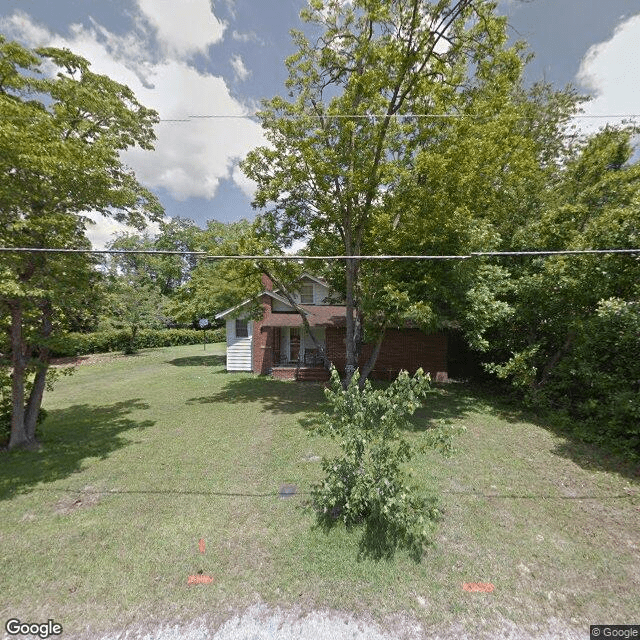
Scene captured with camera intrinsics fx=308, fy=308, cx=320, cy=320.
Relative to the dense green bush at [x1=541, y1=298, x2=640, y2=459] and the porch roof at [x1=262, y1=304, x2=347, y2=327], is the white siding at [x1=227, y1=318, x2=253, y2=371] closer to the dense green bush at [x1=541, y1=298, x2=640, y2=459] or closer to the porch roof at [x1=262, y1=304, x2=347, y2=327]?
the porch roof at [x1=262, y1=304, x2=347, y2=327]

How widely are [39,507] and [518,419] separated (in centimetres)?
1152

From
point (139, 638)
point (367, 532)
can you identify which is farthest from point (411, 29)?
point (139, 638)

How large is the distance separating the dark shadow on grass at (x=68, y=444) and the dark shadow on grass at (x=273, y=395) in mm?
2611

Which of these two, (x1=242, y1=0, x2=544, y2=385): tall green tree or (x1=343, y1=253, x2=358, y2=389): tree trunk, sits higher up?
(x1=242, y1=0, x2=544, y2=385): tall green tree

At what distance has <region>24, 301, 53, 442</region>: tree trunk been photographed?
7.07 metres

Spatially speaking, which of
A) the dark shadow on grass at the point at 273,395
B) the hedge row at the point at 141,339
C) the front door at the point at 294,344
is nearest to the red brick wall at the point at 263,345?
the front door at the point at 294,344

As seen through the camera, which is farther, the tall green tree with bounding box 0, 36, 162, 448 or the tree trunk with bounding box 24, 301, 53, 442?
the tree trunk with bounding box 24, 301, 53, 442

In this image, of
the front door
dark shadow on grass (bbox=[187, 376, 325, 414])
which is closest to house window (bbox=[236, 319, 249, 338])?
the front door

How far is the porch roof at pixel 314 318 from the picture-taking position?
51.8 feet

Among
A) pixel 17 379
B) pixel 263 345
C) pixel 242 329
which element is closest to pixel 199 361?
pixel 242 329

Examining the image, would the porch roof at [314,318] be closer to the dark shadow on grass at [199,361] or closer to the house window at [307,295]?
the house window at [307,295]

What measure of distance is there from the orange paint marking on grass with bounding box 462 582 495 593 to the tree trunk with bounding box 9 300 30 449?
29.9 ft

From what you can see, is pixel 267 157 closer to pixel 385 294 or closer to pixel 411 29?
pixel 411 29

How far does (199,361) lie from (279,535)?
63.1ft
